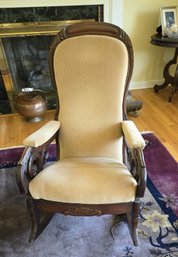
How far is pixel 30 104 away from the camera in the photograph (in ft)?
7.46

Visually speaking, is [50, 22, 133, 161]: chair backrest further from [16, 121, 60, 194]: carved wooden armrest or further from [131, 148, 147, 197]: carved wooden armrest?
[131, 148, 147, 197]: carved wooden armrest

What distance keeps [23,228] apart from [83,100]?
0.84m

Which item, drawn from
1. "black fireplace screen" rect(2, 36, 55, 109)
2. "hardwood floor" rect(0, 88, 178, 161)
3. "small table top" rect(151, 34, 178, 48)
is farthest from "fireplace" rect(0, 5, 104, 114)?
"small table top" rect(151, 34, 178, 48)

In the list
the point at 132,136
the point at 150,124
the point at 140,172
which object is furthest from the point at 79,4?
the point at 140,172

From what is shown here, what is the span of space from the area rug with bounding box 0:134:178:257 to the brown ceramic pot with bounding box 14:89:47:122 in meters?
1.02

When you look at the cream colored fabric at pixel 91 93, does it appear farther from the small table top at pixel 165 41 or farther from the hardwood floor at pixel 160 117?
the small table top at pixel 165 41

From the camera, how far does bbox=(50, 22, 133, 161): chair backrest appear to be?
120 centimetres

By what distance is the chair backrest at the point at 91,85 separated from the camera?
47.3 inches

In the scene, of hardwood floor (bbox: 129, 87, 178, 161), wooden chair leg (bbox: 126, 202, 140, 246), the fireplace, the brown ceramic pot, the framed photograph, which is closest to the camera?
wooden chair leg (bbox: 126, 202, 140, 246)

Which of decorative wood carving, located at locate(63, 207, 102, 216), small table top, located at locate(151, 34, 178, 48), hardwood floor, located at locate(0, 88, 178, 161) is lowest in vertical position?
hardwood floor, located at locate(0, 88, 178, 161)

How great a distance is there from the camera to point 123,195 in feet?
3.47

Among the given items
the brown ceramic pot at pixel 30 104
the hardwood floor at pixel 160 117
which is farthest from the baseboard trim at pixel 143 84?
the brown ceramic pot at pixel 30 104

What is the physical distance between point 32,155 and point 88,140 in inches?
14.3

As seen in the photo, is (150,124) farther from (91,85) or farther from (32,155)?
(32,155)
